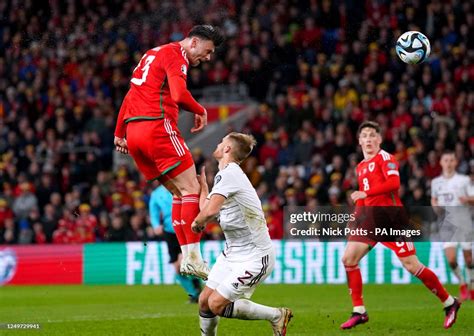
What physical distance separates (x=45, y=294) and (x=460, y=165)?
796cm

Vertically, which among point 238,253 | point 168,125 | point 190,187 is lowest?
point 238,253

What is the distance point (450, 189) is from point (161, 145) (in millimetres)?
6889

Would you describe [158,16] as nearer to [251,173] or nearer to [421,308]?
[251,173]

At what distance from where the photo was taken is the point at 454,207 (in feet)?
49.7

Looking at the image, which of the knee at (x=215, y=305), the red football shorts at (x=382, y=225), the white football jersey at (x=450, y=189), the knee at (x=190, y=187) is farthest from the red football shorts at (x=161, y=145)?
the white football jersey at (x=450, y=189)

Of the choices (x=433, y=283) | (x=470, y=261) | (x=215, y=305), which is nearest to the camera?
(x=215, y=305)

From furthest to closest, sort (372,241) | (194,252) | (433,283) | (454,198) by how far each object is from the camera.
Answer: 1. (454,198)
2. (372,241)
3. (433,283)
4. (194,252)

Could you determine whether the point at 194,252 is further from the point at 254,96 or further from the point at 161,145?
the point at 254,96

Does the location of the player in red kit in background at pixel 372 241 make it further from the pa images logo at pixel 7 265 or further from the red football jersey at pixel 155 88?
the pa images logo at pixel 7 265

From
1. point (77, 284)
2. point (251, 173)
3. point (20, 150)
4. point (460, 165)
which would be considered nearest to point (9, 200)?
point (20, 150)

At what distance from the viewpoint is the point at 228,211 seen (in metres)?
8.56

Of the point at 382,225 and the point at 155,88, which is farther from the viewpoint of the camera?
→ the point at 382,225

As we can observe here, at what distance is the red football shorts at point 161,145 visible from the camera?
9.47 metres

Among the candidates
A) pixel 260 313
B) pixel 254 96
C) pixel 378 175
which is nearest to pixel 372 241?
pixel 378 175
